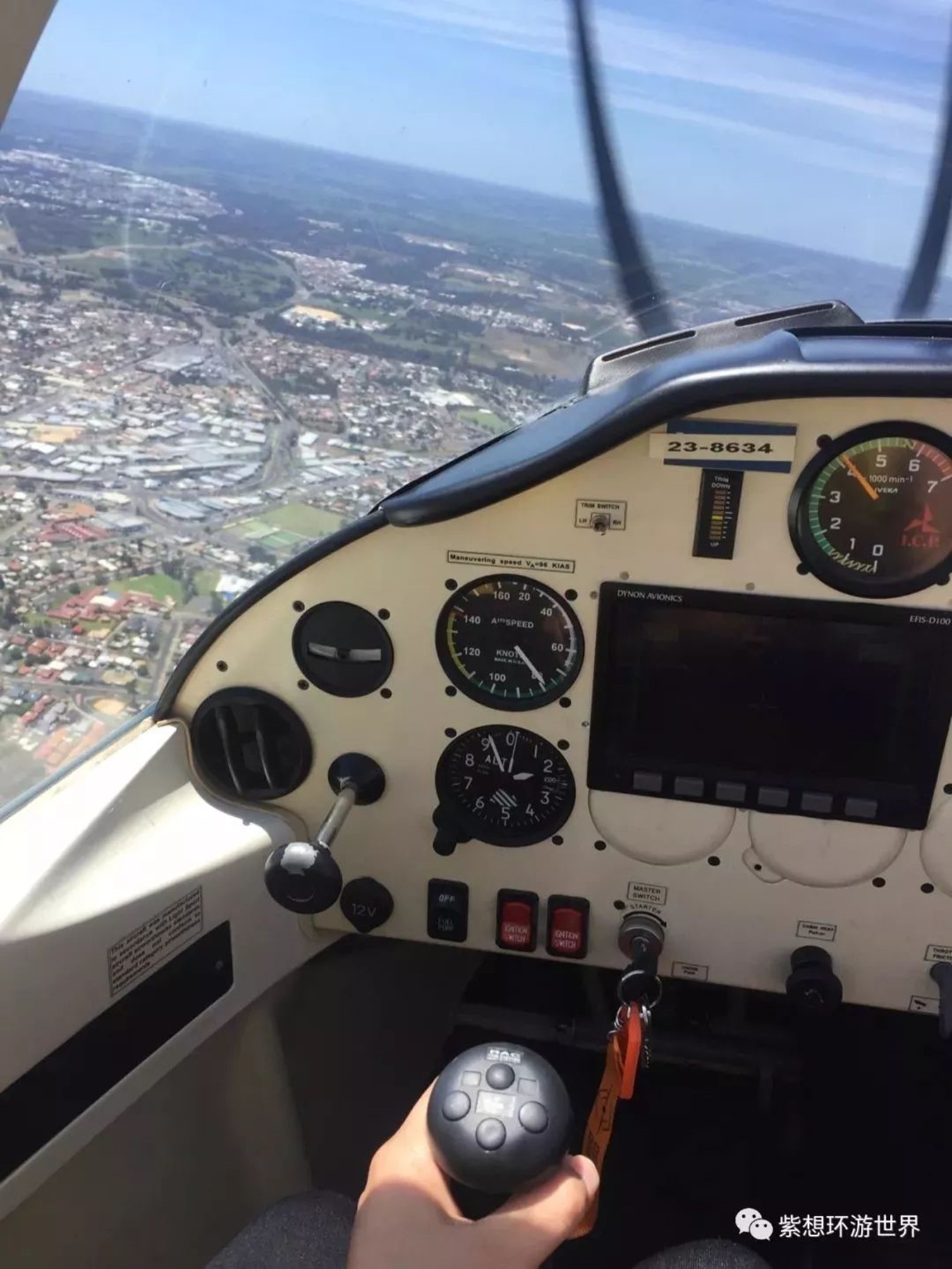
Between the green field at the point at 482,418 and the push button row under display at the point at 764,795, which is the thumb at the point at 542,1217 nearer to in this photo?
the push button row under display at the point at 764,795

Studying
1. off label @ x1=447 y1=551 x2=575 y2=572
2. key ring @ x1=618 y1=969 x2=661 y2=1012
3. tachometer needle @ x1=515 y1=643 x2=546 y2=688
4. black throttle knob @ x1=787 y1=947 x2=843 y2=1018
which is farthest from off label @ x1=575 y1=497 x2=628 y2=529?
black throttle knob @ x1=787 y1=947 x2=843 y2=1018

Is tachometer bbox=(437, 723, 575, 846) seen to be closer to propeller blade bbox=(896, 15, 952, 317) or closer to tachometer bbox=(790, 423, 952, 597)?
tachometer bbox=(790, 423, 952, 597)

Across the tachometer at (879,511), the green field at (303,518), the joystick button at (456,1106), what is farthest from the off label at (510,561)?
the joystick button at (456,1106)

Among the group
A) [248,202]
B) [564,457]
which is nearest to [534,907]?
[564,457]

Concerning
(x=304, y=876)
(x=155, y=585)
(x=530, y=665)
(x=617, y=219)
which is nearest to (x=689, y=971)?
(x=530, y=665)

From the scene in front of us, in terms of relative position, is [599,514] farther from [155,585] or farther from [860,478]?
[155,585]
